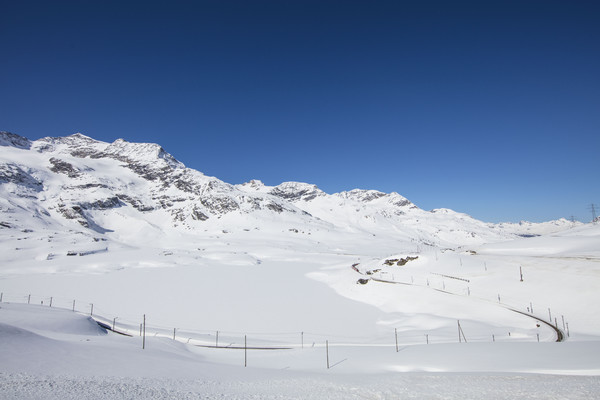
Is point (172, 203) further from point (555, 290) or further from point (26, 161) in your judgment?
point (555, 290)

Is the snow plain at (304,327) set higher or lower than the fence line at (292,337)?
higher

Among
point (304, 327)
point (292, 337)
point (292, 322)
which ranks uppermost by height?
point (292, 322)

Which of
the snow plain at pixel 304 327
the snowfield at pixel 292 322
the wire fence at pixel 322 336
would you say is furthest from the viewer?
the wire fence at pixel 322 336

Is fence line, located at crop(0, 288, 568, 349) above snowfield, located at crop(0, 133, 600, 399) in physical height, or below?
below

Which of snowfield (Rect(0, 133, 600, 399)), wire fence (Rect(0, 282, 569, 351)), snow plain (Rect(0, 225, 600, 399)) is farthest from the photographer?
wire fence (Rect(0, 282, 569, 351))

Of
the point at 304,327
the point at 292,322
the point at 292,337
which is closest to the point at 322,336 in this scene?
the point at 292,337

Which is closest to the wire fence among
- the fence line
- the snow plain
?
the fence line

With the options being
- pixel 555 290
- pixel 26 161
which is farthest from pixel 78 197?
pixel 555 290

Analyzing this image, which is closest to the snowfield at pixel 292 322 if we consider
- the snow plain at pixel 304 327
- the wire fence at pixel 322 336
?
the snow plain at pixel 304 327

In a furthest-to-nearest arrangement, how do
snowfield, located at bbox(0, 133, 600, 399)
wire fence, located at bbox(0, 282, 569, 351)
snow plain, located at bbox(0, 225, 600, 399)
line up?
1. wire fence, located at bbox(0, 282, 569, 351)
2. snowfield, located at bbox(0, 133, 600, 399)
3. snow plain, located at bbox(0, 225, 600, 399)

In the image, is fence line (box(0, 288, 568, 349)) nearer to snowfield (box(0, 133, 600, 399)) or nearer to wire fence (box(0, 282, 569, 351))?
wire fence (box(0, 282, 569, 351))

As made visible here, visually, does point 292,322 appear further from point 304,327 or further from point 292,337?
point 292,337

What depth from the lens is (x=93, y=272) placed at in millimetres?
68312

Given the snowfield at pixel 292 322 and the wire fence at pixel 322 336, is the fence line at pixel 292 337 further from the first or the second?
the snowfield at pixel 292 322
